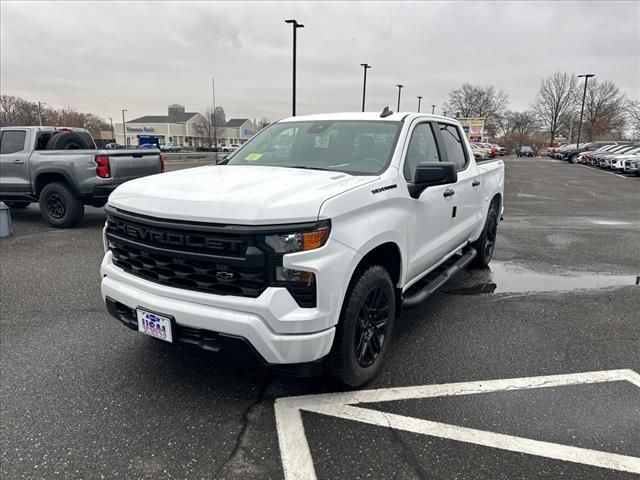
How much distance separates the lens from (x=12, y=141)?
8891mm

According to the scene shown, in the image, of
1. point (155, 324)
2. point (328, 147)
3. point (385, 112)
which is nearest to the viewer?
point (155, 324)

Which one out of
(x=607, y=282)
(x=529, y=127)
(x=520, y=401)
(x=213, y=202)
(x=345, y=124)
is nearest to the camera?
(x=213, y=202)

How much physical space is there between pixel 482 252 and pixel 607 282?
1554 mm

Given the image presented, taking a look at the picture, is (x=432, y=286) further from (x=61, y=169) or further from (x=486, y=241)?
(x=61, y=169)

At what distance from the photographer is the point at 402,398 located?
303 centimetres

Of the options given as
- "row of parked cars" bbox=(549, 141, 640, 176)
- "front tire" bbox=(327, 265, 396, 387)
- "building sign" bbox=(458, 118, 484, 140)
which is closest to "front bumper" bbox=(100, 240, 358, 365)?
"front tire" bbox=(327, 265, 396, 387)

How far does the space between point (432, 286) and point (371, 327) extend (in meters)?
1.09

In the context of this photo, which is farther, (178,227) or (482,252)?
(482,252)

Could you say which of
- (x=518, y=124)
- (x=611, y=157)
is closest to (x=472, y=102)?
(x=518, y=124)

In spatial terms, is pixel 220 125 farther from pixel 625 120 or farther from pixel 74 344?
pixel 74 344

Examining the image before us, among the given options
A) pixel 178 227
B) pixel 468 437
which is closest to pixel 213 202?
pixel 178 227

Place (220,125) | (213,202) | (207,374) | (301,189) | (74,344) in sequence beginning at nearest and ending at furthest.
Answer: (213,202), (301,189), (207,374), (74,344), (220,125)

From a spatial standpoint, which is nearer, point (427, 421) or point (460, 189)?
point (427, 421)

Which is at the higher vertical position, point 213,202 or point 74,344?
point 213,202
